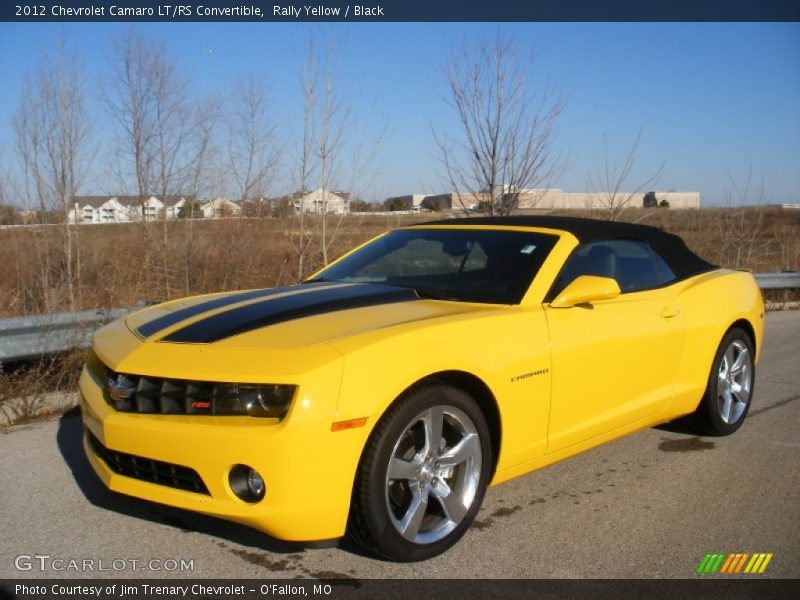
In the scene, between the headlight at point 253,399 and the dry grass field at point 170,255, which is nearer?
the headlight at point 253,399

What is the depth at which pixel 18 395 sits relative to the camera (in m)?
5.14

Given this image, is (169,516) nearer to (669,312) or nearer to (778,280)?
(669,312)

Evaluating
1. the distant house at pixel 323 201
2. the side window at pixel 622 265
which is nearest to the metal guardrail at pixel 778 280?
the distant house at pixel 323 201

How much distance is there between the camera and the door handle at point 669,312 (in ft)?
14.3

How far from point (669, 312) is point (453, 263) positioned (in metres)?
1.32

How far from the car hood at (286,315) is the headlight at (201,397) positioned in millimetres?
220

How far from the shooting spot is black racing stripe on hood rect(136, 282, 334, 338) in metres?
3.45

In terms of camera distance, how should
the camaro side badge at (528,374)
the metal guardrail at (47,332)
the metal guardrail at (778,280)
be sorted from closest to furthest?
the camaro side badge at (528,374) → the metal guardrail at (47,332) → the metal guardrail at (778,280)

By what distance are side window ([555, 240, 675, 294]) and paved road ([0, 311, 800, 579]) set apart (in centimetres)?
109

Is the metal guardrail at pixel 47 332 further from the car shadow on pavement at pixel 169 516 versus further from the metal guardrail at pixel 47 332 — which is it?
the car shadow on pavement at pixel 169 516

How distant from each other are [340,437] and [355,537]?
0.49 meters

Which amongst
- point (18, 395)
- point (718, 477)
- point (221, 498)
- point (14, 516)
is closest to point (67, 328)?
point (18, 395)

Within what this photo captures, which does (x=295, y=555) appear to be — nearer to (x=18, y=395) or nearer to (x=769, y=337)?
(x=18, y=395)

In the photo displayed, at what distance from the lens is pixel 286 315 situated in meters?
3.38
